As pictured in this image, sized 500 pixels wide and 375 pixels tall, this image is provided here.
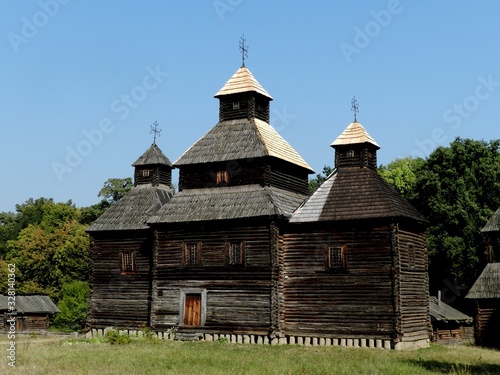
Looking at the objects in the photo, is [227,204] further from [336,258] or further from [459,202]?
[459,202]

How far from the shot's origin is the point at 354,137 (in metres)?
34.7

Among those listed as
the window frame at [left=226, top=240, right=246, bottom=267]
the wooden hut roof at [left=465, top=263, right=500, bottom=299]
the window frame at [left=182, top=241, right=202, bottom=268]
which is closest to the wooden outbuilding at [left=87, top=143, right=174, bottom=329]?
the window frame at [left=182, top=241, right=202, bottom=268]

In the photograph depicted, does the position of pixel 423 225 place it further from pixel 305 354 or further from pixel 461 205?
pixel 461 205

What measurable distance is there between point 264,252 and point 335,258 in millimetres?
3380

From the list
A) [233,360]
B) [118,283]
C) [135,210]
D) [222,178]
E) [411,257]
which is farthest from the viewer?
[135,210]

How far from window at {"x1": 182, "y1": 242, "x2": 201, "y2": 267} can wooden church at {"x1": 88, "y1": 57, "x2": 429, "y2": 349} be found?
2.0 inches

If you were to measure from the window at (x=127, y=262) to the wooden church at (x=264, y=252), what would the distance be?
0.20 ft

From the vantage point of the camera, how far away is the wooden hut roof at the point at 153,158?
4128cm

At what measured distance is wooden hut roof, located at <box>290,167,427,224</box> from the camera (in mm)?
31094

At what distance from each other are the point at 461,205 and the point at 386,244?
18134 mm

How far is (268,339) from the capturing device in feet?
104

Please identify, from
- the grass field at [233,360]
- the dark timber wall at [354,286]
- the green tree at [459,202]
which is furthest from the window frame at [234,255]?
the green tree at [459,202]

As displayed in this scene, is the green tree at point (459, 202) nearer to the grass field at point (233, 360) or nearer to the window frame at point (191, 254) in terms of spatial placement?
the grass field at point (233, 360)

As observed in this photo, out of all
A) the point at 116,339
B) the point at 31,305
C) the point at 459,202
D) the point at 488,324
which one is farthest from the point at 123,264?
the point at 459,202
